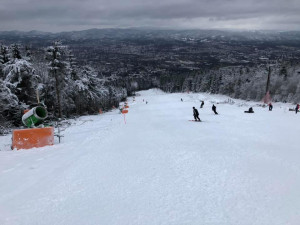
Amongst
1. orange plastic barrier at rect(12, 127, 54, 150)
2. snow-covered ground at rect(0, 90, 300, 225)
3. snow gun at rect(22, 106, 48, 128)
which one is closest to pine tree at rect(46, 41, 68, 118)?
snow gun at rect(22, 106, 48, 128)

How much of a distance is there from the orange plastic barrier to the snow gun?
223 centimetres

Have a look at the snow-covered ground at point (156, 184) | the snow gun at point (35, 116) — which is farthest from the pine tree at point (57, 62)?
the snow-covered ground at point (156, 184)

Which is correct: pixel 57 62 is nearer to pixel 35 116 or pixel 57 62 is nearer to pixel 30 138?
pixel 35 116

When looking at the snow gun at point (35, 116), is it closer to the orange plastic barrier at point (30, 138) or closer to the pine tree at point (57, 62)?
the orange plastic barrier at point (30, 138)

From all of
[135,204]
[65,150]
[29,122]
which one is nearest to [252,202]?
[135,204]

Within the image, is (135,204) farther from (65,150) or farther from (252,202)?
(65,150)

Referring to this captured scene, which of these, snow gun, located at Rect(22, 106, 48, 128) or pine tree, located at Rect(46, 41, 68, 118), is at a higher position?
pine tree, located at Rect(46, 41, 68, 118)

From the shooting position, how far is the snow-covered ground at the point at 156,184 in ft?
18.8

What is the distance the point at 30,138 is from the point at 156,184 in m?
8.46

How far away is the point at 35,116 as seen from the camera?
49.4 ft

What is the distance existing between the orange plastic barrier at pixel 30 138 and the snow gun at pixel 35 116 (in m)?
2.23

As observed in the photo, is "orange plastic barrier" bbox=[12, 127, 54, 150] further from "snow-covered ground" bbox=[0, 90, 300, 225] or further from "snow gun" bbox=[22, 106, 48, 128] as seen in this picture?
"snow gun" bbox=[22, 106, 48, 128]

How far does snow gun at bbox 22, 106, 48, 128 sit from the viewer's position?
1513 centimetres

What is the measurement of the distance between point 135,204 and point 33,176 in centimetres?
420
